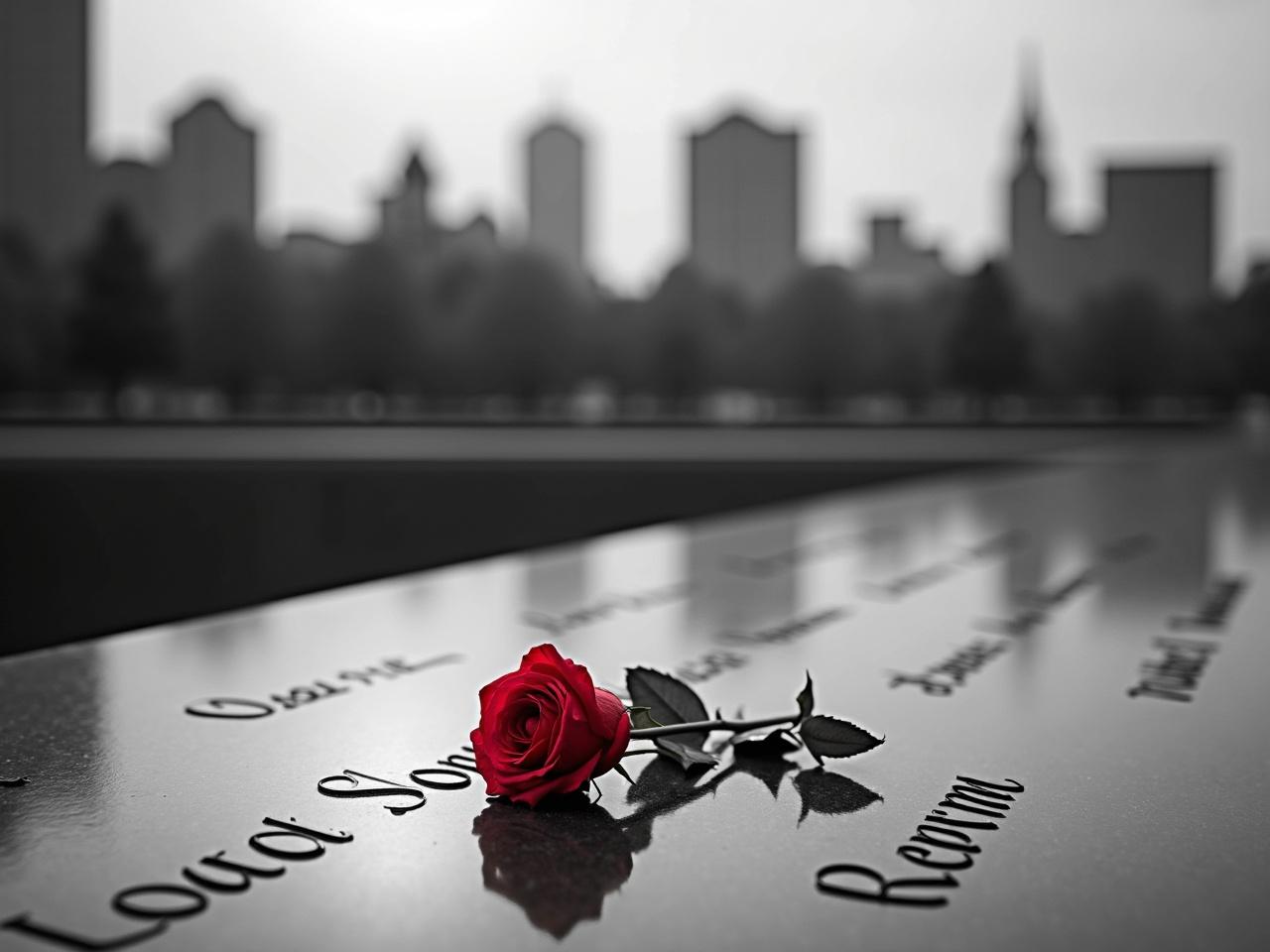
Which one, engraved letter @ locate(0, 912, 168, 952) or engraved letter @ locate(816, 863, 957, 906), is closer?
engraved letter @ locate(0, 912, 168, 952)

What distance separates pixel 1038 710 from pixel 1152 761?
462mm

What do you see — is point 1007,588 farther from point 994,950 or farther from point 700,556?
point 994,950

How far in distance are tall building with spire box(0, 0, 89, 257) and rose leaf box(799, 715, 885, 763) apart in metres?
91.0

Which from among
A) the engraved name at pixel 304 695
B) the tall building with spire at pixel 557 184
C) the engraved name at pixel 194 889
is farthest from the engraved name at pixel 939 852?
the tall building with spire at pixel 557 184

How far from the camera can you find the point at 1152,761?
2582 mm

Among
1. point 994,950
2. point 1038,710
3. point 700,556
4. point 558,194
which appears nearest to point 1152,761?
point 1038,710

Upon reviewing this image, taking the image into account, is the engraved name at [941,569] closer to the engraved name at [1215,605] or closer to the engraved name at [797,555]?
the engraved name at [797,555]

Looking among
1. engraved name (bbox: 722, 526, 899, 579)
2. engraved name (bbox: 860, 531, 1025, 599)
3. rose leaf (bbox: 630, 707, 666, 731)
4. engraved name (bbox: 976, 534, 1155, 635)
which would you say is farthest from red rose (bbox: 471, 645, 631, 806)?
engraved name (bbox: 722, 526, 899, 579)

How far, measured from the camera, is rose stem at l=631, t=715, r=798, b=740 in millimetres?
2182

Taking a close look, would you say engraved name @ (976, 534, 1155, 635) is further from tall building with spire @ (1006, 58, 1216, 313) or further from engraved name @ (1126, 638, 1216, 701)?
tall building with spire @ (1006, 58, 1216, 313)

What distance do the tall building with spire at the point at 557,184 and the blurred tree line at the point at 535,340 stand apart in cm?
7040

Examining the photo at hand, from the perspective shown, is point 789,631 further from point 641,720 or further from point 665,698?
point 641,720

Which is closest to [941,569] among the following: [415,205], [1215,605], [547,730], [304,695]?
[1215,605]

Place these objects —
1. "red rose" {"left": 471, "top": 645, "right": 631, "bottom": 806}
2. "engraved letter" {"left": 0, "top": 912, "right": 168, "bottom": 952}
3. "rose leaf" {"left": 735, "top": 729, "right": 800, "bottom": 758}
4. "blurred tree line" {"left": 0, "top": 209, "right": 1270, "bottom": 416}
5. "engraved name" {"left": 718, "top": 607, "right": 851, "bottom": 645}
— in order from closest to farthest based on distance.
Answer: "engraved letter" {"left": 0, "top": 912, "right": 168, "bottom": 952} → "red rose" {"left": 471, "top": 645, "right": 631, "bottom": 806} → "rose leaf" {"left": 735, "top": 729, "right": 800, "bottom": 758} → "engraved name" {"left": 718, "top": 607, "right": 851, "bottom": 645} → "blurred tree line" {"left": 0, "top": 209, "right": 1270, "bottom": 416}
